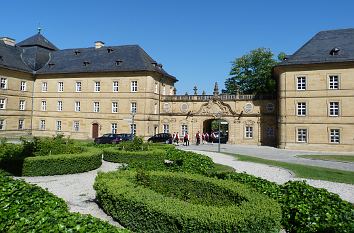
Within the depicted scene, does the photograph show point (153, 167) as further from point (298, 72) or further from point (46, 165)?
point (298, 72)

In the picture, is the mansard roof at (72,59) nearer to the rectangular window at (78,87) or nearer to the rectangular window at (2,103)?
the rectangular window at (78,87)

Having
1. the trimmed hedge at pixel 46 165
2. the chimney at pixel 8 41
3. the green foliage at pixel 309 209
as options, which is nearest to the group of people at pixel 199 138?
the trimmed hedge at pixel 46 165

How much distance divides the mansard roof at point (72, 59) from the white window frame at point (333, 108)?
839 inches

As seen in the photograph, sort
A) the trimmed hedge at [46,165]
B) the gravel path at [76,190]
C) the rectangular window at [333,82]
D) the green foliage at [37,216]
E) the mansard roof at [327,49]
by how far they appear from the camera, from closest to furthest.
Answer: the green foliage at [37,216], the gravel path at [76,190], the trimmed hedge at [46,165], the mansard roof at [327,49], the rectangular window at [333,82]

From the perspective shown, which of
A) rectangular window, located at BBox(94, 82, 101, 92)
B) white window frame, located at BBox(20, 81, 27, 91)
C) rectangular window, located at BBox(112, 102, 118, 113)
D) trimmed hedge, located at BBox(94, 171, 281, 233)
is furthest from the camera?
white window frame, located at BBox(20, 81, 27, 91)

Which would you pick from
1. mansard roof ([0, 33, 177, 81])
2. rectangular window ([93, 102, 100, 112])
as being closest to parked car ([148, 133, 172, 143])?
mansard roof ([0, 33, 177, 81])

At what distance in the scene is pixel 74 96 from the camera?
Result: 150 ft

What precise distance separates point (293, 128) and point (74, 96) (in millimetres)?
29696

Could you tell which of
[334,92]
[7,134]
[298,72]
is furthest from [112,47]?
[334,92]

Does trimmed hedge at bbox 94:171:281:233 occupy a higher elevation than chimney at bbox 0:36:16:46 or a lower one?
lower

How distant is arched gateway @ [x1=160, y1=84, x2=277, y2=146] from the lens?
4016 cm

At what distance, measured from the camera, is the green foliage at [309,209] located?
239 inches

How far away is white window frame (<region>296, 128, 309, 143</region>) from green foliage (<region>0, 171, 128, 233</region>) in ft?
110

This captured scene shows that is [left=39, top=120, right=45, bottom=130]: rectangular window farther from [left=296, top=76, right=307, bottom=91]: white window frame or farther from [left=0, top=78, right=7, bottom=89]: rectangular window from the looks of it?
[left=296, top=76, right=307, bottom=91]: white window frame
